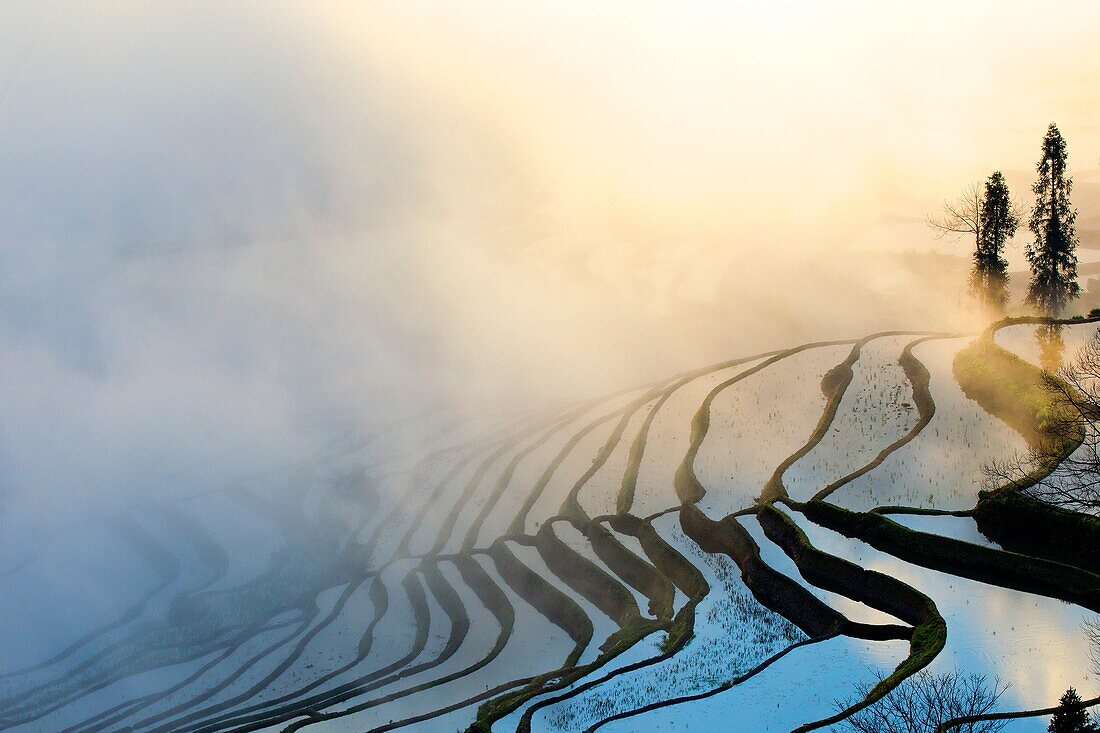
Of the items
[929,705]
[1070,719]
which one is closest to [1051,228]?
[929,705]

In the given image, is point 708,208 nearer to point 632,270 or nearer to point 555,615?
point 632,270

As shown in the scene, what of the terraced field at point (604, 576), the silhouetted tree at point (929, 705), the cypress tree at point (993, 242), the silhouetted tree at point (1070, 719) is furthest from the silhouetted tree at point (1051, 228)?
the silhouetted tree at point (1070, 719)

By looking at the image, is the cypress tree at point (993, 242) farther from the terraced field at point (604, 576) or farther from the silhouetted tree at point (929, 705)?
the silhouetted tree at point (929, 705)

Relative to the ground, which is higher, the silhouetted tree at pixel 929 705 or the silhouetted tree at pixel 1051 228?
the silhouetted tree at pixel 1051 228

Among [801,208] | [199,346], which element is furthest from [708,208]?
[199,346]

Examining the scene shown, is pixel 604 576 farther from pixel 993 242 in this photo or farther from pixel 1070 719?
pixel 993 242

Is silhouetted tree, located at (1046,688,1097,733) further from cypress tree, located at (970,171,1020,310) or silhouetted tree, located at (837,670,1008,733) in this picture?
cypress tree, located at (970,171,1020,310)
